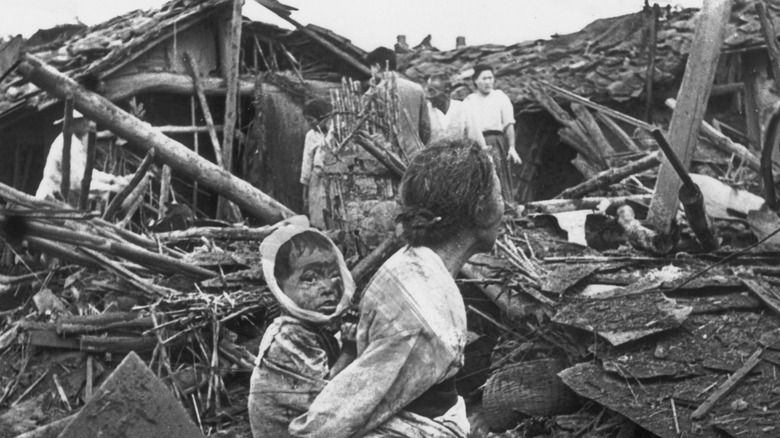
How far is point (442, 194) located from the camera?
324 centimetres

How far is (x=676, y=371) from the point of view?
652 centimetres

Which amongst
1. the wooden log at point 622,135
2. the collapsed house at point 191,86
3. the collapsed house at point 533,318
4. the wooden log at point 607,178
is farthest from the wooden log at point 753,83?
the collapsed house at point 533,318

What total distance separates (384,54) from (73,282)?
858 centimetres

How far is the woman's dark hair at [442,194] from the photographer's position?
324 centimetres

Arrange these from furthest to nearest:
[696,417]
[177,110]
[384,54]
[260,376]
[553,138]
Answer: [553,138] < [384,54] < [177,110] < [696,417] < [260,376]

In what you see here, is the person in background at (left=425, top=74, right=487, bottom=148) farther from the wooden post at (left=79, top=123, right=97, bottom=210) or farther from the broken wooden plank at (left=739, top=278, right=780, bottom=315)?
the wooden post at (left=79, top=123, right=97, bottom=210)

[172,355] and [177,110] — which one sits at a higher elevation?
[177,110]

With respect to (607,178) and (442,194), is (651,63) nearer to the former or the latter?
(607,178)

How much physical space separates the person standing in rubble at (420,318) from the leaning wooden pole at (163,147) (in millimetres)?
6400

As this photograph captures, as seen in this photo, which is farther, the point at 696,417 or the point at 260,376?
the point at 696,417

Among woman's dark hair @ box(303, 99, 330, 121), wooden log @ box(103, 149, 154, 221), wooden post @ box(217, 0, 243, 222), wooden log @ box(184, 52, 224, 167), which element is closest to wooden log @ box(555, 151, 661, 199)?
woman's dark hair @ box(303, 99, 330, 121)

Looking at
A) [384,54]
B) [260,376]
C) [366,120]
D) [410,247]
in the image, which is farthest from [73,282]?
[384,54]

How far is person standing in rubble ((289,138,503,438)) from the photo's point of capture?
3008mm

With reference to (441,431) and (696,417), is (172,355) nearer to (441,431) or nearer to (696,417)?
(696,417)
